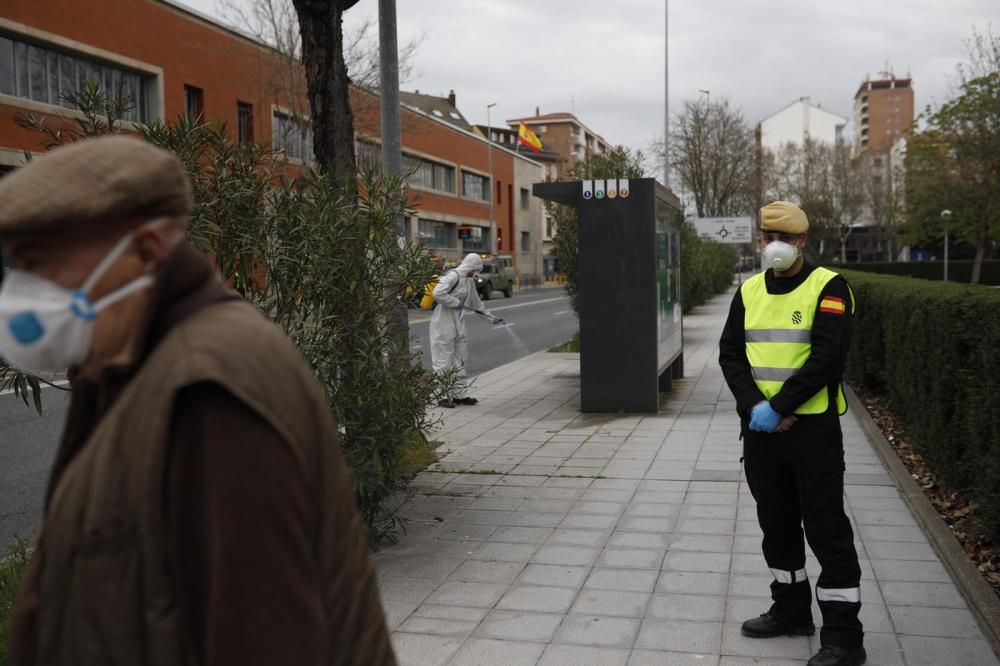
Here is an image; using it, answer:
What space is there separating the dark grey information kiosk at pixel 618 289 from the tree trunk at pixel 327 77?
3639 mm

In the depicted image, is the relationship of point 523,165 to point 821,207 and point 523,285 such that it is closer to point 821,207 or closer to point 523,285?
point 523,285

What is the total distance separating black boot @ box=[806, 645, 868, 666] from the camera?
154 inches

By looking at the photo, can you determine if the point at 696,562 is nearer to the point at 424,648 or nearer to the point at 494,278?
the point at 424,648

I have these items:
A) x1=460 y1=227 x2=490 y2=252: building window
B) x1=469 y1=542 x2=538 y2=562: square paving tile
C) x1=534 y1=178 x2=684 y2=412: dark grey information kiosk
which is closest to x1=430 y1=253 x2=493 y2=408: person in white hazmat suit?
x1=534 y1=178 x2=684 y2=412: dark grey information kiosk

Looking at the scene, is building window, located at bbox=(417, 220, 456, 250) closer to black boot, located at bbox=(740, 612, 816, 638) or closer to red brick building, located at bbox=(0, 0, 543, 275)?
red brick building, located at bbox=(0, 0, 543, 275)

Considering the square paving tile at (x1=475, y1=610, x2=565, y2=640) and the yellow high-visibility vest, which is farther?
the square paving tile at (x1=475, y1=610, x2=565, y2=640)

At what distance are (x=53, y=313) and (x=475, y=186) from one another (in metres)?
62.6

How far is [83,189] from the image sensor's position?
1.35 metres

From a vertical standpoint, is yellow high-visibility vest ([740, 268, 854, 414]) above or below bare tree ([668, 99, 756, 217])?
below

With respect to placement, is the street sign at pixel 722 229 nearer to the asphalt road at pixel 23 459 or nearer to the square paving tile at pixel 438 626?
the asphalt road at pixel 23 459

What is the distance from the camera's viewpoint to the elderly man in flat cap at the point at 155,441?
52.1 inches

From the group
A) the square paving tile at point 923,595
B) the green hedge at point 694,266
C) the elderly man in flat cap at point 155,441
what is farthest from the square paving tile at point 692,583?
the green hedge at point 694,266

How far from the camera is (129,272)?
140 centimetres

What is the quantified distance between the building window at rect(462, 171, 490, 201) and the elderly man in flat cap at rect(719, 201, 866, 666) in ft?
185
